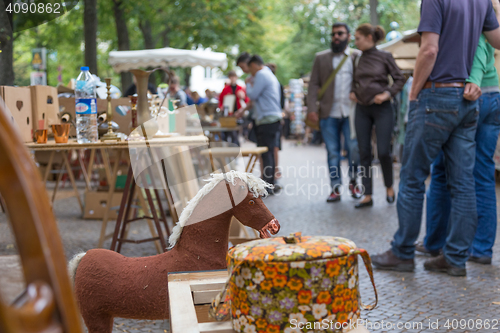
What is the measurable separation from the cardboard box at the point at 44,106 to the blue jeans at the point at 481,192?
3.04m

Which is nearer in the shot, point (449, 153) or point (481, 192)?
point (449, 153)

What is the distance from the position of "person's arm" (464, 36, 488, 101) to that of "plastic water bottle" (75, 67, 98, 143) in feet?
8.20

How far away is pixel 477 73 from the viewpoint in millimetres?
3510

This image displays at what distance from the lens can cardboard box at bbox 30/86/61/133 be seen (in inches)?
155

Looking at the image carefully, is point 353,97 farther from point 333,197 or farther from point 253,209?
point 253,209

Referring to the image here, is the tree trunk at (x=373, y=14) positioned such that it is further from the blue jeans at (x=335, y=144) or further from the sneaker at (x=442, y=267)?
the sneaker at (x=442, y=267)

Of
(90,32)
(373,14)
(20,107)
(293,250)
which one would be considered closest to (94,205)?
(20,107)

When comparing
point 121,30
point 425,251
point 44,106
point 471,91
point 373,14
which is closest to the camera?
point 471,91

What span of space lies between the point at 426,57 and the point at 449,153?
675 mm

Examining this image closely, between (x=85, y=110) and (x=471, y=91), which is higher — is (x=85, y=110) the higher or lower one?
the lower one

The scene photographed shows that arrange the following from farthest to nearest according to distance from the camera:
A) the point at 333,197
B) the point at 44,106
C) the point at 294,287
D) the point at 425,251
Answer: the point at 333,197 → the point at 425,251 → the point at 44,106 → the point at 294,287

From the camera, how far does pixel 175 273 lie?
193 cm

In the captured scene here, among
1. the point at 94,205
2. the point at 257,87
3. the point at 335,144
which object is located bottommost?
the point at 94,205

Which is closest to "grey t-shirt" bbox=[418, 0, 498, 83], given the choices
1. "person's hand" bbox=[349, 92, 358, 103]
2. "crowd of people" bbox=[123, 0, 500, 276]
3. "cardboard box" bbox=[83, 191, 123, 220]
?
"crowd of people" bbox=[123, 0, 500, 276]
